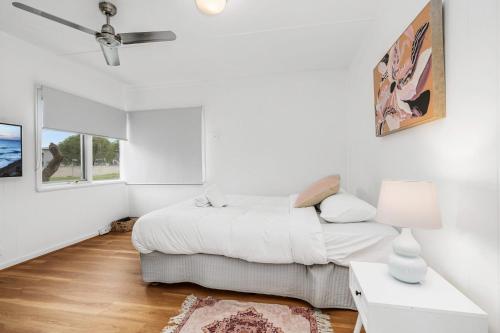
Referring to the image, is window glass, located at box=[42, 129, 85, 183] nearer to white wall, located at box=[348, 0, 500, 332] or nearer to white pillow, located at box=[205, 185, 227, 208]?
white pillow, located at box=[205, 185, 227, 208]

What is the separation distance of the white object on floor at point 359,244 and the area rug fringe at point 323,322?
40 centimetres

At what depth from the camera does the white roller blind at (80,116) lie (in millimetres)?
2863

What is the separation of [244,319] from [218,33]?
2.79 metres

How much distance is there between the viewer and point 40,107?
2.78 metres

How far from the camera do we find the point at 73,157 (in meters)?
3.39

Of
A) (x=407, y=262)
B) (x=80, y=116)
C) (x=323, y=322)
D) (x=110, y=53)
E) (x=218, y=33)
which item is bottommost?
(x=323, y=322)

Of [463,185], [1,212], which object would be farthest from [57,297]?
[463,185]

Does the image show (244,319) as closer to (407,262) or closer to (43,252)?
(407,262)

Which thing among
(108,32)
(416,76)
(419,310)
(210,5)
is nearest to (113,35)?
(108,32)

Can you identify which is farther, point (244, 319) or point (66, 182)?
point (66, 182)

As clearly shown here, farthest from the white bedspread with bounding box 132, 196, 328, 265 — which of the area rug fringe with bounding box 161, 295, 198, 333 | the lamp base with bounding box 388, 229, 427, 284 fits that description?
the lamp base with bounding box 388, 229, 427, 284

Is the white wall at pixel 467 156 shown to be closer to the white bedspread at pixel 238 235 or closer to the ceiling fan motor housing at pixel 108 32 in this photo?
the white bedspread at pixel 238 235

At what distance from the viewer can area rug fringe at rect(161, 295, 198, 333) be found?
152cm

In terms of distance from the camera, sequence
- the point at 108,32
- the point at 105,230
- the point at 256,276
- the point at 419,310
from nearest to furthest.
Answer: the point at 419,310
the point at 256,276
the point at 108,32
the point at 105,230
